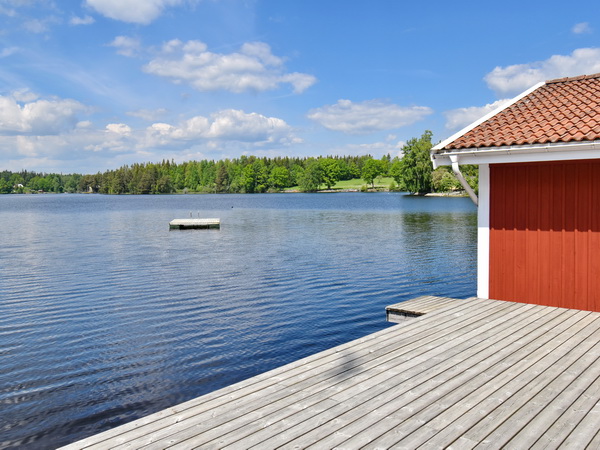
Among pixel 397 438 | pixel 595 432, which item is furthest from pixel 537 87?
pixel 397 438

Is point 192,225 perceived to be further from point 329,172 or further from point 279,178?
point 279,178

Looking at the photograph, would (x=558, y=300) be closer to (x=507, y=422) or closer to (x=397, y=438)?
(x=507, y=422)

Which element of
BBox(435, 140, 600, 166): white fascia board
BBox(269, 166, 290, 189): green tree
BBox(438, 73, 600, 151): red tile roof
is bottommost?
BBox(435, 140, 600, 166): white fascia board

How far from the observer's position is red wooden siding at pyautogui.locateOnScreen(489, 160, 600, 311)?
7.83 meters

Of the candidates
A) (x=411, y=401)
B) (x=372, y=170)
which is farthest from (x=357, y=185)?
(x=411, y=401)

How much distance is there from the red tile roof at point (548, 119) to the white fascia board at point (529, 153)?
0.08 metres

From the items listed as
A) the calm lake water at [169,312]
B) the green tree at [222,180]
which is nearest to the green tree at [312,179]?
the green tree at [222,180]

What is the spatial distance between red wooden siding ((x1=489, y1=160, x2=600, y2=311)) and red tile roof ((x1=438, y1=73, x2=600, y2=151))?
22.0 inches

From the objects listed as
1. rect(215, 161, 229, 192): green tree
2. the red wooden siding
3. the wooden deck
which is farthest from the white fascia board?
rect(215, 161, 229, 192): green tree

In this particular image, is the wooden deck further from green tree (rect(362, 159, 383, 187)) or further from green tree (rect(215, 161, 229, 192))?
green tree (rect(215, 161, 229, 192))

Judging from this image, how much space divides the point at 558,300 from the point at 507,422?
15.5ft

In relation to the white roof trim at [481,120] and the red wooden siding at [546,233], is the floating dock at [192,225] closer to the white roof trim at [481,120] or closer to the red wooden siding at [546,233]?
the white roof trim at [481,120]

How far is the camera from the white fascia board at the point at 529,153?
7301 millimetres

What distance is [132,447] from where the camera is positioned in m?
3.87
